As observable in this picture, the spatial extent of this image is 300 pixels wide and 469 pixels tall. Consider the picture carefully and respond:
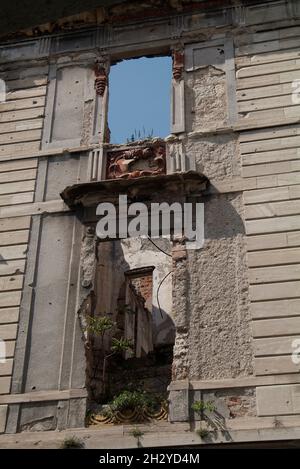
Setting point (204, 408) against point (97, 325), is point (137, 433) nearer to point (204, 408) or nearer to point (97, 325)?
point (204, 408)

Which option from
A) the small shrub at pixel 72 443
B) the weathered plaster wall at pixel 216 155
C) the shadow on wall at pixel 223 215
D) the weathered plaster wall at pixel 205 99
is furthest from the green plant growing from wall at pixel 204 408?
Result: the weathered plaster wall at pixel 205 99

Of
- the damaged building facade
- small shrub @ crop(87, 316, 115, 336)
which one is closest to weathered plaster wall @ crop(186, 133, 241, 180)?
the damaged building facade

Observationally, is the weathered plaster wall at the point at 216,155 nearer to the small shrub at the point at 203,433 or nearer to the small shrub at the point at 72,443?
the small shrub at the point at 203,433

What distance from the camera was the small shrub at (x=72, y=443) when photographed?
760 centimetres

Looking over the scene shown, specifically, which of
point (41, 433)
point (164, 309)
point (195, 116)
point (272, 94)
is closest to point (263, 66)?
point (272, 94)

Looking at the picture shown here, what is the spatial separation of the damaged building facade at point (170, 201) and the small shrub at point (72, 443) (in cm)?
25

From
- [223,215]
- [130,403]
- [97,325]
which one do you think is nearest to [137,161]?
[223,215]

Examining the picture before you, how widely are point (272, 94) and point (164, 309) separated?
18.6ft

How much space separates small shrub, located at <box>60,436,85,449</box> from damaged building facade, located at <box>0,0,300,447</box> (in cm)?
25

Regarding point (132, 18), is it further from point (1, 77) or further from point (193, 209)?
point (193, 209)

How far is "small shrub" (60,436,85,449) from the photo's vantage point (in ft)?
24.9

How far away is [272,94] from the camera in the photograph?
33.0 ft

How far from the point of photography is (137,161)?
1001 cm

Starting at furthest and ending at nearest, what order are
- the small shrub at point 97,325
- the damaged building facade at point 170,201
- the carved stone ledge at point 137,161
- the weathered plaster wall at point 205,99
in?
the weathered plaster wall at point 205,99 < the carved stone ledge at point 137,161 < the small shrub at point 97,325 < the damaged building facade at point 170,201
